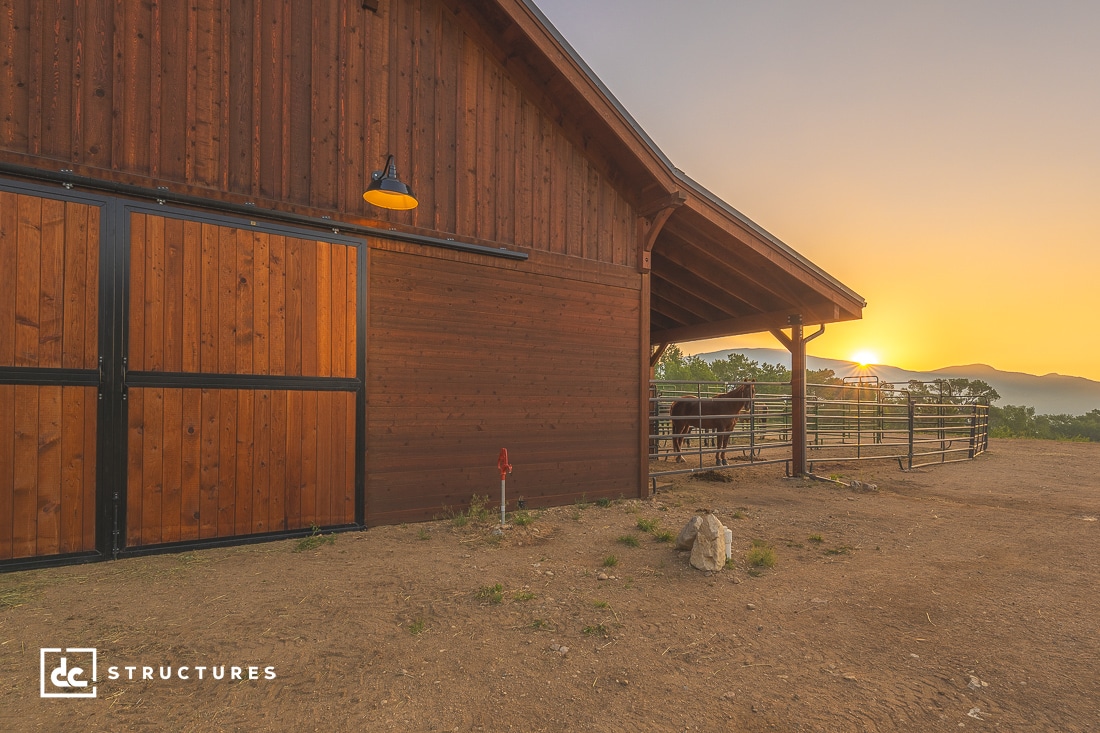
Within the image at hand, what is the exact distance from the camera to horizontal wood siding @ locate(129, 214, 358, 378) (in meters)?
4.14

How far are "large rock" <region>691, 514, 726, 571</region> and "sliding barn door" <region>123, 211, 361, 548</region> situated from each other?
342cm

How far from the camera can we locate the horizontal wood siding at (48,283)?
12.0ft

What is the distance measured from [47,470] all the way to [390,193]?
3561 mm

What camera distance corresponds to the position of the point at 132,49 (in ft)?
13.5

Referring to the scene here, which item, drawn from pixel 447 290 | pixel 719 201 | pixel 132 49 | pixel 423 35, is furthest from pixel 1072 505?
pixel 132 49

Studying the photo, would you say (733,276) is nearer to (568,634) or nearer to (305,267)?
(305,267)

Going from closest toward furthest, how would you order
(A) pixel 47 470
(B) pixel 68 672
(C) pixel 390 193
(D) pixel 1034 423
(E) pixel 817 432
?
(B) pixel 68 672, (A) pixel 47 470, (C) pixel 390 193, (E) pixel 817 432, (D) pixel 1034 423

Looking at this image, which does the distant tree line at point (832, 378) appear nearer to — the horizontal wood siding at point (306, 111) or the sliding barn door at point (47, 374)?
the horizontal wood siding at point (306, 111)

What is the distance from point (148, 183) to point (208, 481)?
269 centimetres

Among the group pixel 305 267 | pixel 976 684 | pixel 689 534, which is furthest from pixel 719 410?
pixel 305 267

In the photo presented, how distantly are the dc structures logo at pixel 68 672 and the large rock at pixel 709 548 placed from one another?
375cm

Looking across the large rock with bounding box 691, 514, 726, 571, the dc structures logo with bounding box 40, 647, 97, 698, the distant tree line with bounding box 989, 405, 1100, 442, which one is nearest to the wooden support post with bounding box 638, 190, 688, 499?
the large rock with bounding box 691, 514, 726, 571

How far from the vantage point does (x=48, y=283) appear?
12.4 ft

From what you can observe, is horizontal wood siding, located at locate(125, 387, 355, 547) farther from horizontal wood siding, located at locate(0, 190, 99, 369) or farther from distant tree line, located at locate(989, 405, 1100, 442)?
distant tree line, located at locate(989, 405, 1100, 442)
